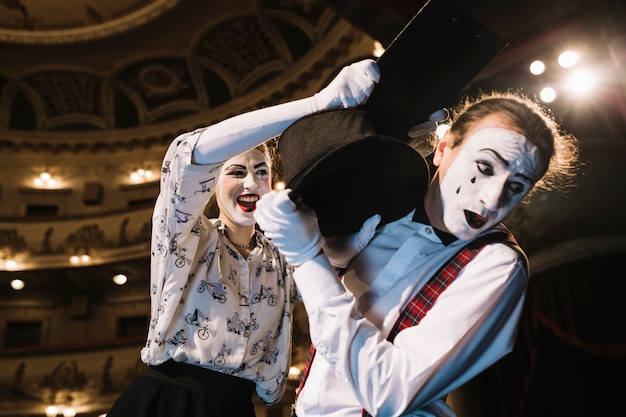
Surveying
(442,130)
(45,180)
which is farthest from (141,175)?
(442,130)

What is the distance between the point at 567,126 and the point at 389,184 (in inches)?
192

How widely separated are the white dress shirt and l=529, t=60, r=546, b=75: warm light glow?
448 cm

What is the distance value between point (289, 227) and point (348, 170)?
0.26 m

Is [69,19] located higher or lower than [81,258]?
higher

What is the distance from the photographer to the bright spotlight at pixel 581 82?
545cm

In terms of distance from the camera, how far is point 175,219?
2.09 meters

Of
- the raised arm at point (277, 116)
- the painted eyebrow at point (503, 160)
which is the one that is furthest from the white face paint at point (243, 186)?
the painted eyebrow at point (503, 160)

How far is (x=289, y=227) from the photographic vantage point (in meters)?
1.51

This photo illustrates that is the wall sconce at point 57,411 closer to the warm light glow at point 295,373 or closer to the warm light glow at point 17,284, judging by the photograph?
the warm light glow at point 17,284

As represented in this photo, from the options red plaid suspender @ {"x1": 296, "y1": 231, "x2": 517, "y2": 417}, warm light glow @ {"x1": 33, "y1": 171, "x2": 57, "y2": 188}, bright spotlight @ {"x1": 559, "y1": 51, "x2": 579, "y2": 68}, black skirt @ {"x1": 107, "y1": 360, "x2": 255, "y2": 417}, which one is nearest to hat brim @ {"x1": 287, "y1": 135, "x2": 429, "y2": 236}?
red plaid suspender @ {"x1": 296, "y1": 231, "x2": 517, "y2": 417}

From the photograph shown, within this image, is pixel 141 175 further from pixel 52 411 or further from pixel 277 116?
pixel 277 116

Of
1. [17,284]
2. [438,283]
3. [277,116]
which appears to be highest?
[277,116]

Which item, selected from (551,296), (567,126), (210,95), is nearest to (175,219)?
(567,126)

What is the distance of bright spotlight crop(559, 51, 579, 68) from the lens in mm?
5352
